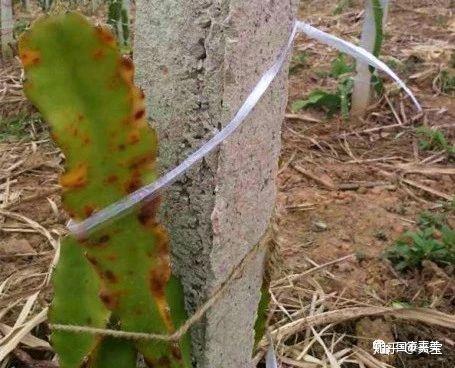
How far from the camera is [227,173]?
673 millimetres

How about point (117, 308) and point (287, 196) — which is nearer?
point (117, 308)

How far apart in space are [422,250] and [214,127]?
97cm

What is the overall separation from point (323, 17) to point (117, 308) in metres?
3.23

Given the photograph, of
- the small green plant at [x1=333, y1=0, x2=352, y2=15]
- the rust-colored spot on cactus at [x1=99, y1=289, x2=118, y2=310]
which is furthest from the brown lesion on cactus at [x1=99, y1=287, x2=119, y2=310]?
the small green plant at [x1=333, y1=0, x2=352, y2=15]

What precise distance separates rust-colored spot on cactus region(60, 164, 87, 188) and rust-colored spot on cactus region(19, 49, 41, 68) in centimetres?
10

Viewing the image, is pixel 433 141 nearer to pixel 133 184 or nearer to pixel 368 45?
pixel 368 45

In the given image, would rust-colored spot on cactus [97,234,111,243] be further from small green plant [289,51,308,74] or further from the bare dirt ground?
small green plant [289,51,308,74]

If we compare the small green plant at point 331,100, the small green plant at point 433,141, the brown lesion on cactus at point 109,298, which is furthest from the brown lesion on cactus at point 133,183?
the small green plant at point 331,100

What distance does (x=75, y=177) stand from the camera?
1.92ft

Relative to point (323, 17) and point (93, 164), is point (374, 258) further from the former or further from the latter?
point (323, 17)

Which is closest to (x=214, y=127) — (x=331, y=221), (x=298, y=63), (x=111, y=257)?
(x=111, y=257)

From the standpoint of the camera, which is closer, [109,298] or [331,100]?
[109,298]

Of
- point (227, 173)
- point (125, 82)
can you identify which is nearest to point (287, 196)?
point (227, 173)

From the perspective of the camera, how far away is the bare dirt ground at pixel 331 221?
1.22m
